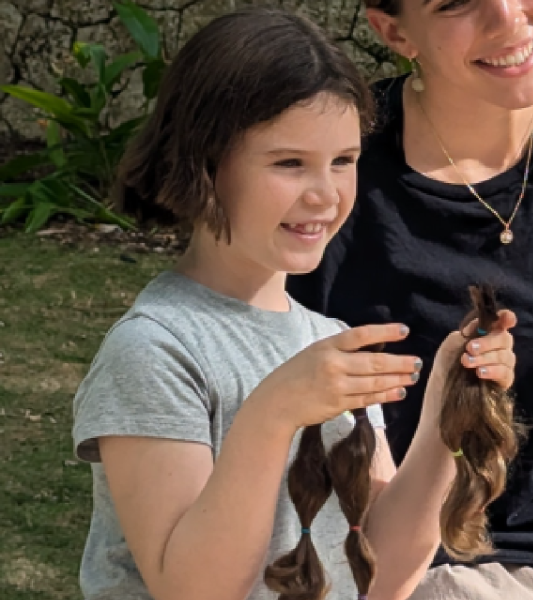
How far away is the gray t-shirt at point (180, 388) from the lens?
1.43m

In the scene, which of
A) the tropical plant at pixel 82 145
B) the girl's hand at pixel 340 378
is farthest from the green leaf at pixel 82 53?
the girl's hand at pixel 340 378

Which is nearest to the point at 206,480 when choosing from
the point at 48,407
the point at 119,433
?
the point at 119,433

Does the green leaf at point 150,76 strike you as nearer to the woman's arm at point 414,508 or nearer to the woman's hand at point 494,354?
the woman's arm at point 414,508

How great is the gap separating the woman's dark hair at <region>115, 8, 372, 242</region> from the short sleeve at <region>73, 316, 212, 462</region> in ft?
0.58

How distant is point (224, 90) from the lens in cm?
150

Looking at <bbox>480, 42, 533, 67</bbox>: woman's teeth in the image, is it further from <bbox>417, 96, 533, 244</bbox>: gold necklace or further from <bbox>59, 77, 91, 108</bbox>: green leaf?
<bbox>59, 77, 91, 108</bbox>: green leaf

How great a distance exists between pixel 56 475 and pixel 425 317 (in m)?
1.62

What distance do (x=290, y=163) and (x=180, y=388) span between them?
0.32 m

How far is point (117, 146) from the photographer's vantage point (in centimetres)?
559

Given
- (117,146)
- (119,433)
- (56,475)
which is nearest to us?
(119,433)

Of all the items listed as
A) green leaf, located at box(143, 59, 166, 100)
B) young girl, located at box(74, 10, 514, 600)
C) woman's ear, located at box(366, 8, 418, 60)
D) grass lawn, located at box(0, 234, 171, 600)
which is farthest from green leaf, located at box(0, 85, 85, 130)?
young girl, located at box(74, 10, 514, 600)

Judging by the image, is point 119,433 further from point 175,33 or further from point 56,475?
point 175,33

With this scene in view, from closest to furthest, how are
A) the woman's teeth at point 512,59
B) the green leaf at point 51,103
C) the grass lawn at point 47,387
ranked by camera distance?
the woman's teeth at point 512,59 → the grass lawn at point 47,387 → the green leaf at point 51,103

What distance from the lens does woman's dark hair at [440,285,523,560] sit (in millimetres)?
1416
